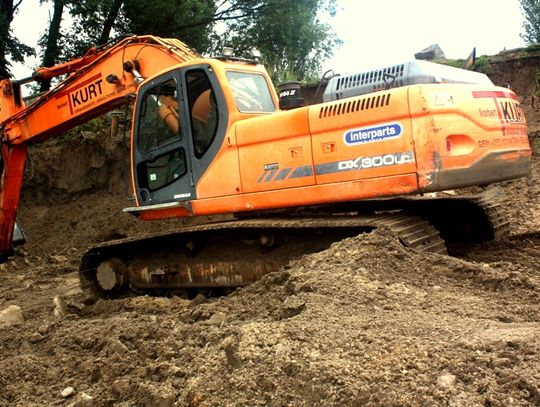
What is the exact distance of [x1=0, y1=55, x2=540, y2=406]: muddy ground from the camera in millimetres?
2348

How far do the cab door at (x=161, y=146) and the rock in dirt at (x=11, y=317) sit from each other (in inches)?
61.7

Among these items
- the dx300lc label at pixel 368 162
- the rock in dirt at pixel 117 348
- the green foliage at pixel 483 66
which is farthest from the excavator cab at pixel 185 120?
the green foliage at pixel 483 66

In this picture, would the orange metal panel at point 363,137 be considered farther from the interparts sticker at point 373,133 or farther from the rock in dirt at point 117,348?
the rock in dirt at point 117,348

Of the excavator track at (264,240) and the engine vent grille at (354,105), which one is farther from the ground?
the engine vent grille at (354,105)

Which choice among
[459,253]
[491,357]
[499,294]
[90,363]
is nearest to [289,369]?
[491,357]

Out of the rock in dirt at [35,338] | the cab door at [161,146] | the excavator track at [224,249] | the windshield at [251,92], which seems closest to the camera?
the rock in dirt at [35,338]

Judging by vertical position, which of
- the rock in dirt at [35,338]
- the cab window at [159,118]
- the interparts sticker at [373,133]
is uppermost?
the cab window at [159,118]

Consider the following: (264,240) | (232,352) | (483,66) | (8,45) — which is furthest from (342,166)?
(8,45)

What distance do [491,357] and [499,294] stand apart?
1390mm

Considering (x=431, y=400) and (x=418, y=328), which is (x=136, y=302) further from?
(x=431, y=400)

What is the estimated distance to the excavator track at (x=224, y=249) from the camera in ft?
15.4

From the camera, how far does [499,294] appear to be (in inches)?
143

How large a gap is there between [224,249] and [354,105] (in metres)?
1.98

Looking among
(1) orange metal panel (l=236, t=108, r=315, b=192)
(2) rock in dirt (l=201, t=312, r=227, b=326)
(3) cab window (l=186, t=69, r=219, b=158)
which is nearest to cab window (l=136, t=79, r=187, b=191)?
(3) cab window (l=186, t=69, r=219, b=158)
